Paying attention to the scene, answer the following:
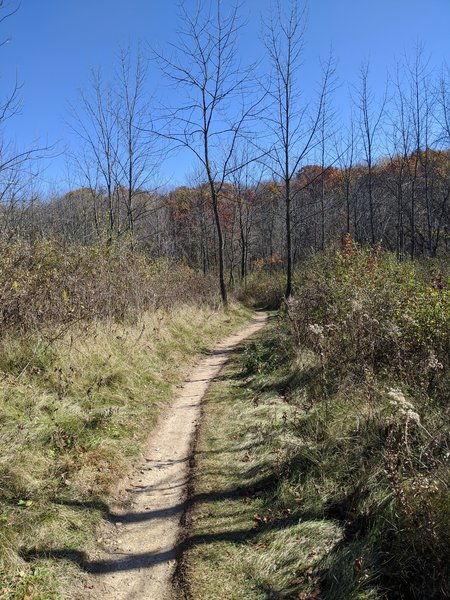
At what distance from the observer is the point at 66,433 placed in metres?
4.87

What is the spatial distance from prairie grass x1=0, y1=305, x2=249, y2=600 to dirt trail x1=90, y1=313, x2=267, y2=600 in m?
0.16

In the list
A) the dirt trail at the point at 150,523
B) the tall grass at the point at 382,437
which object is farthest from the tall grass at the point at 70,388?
the tall grass at the point at 382,437

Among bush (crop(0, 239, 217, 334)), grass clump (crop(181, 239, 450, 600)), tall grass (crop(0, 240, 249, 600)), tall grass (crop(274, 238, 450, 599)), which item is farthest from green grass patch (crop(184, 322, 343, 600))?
bush (crop(0, 239, 217, 334))

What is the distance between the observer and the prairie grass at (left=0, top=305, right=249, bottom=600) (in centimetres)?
315

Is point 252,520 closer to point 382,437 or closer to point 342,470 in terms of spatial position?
point 342,470

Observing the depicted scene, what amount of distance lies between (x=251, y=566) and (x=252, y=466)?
1.44 metres

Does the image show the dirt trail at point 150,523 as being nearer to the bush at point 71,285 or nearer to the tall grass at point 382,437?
the tall grass at point 382,437

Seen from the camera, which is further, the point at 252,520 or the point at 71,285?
the point at 71,285

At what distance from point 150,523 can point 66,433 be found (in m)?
1.59

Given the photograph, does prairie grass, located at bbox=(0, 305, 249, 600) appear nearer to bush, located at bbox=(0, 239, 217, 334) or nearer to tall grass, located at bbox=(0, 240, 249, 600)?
tall grass, located at bbox=(0, 240, 249, 600)

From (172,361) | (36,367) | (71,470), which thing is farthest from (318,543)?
(172,361)

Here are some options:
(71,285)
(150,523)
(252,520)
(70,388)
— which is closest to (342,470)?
(252,520)

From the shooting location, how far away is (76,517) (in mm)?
3693

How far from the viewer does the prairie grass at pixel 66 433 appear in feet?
10.3
